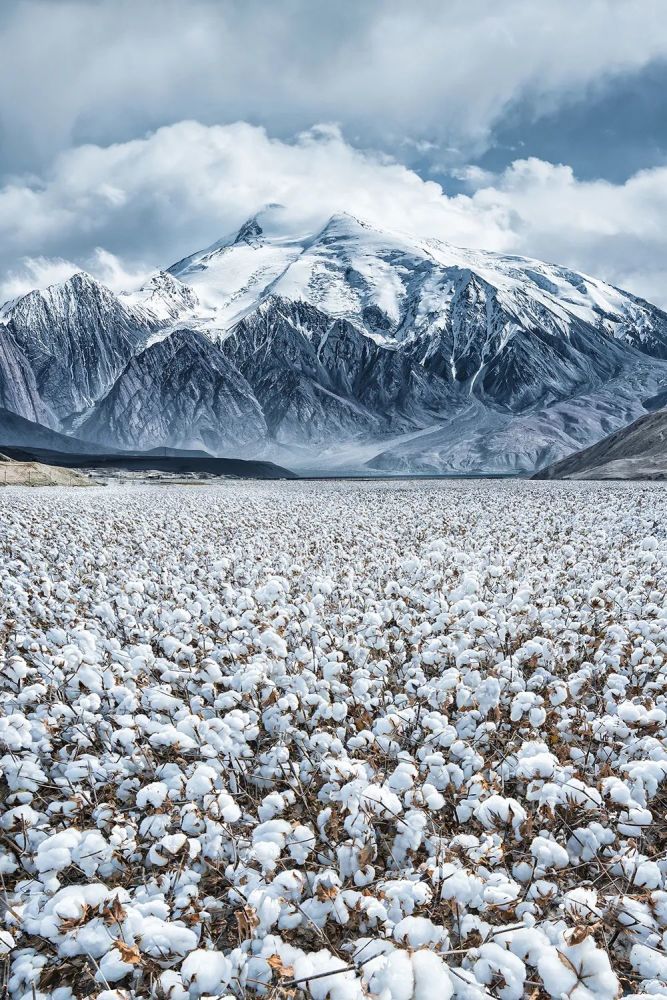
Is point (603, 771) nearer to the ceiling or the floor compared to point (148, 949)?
nearer to the ceiling

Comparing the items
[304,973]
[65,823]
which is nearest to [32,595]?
[65,823]

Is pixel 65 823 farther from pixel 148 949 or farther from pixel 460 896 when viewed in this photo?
pixel 460 896

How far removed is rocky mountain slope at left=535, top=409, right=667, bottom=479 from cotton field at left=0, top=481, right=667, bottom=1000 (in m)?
48.6

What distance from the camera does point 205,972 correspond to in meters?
2.57

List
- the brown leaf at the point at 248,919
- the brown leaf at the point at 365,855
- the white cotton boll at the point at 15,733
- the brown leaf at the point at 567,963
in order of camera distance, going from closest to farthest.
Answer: the brown leaf at the point at 567,963
the brown leaf at the point at 248,919
the brown leaf at the point at 365,855
the white cotton boll at the point at 15,733

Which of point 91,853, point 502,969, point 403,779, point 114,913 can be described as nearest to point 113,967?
point 114,913

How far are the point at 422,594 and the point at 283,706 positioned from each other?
4.62 metres

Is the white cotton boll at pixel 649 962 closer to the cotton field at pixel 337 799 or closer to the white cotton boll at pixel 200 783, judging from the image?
the cotton field at pixel 337 799

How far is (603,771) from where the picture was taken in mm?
4230

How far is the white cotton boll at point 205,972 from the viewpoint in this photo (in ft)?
8.37

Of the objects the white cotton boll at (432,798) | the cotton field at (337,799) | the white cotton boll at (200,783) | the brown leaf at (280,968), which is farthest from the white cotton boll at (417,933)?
the white cotton boll at (200,783)

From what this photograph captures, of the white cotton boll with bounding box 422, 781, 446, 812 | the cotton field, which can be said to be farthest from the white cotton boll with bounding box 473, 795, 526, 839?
the white cotton boll with bounding box 422, 781, 446, 812

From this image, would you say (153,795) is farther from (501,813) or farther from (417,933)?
(501,813)

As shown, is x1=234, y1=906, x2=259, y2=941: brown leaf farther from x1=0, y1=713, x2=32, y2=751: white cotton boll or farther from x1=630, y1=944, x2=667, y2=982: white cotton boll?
x1=0, y1=713, x2=32, y2=751: white cotton boll
